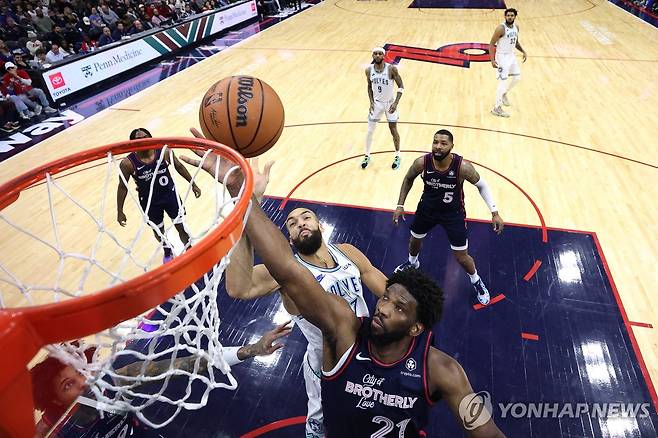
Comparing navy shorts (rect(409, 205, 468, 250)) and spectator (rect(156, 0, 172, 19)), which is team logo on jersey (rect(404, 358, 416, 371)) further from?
spectator (rect(156, 0, 172, 19))

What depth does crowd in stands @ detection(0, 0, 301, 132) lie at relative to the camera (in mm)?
8656

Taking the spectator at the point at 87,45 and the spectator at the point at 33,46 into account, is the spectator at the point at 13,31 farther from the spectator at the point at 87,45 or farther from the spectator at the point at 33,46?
the spectator at the point at 87,45

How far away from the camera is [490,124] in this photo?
750 centimetres

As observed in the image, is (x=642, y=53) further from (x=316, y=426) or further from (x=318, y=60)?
(x=316, y=426)

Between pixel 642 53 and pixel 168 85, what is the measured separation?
11.7 m

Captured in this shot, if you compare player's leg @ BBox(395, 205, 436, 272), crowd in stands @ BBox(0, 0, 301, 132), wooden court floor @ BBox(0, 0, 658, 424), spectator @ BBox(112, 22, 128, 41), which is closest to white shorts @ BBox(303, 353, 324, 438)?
player's leg @ BBox(395, 205, 436, 272)

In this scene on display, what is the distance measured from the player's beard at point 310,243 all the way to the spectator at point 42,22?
11974 millimetres

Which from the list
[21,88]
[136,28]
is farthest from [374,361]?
[136,28]

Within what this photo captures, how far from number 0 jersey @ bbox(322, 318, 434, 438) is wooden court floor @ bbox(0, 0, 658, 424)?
2663 mm

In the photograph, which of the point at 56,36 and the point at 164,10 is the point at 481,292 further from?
the point at 164,10

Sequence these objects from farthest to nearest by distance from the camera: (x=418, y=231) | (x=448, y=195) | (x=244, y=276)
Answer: (x=418, y=231), (x=448, y=195), (x=244, y=276)

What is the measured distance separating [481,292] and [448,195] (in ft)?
3.23

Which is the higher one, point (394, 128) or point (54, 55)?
point (54, 55)

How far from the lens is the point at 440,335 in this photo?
12.1 feet
